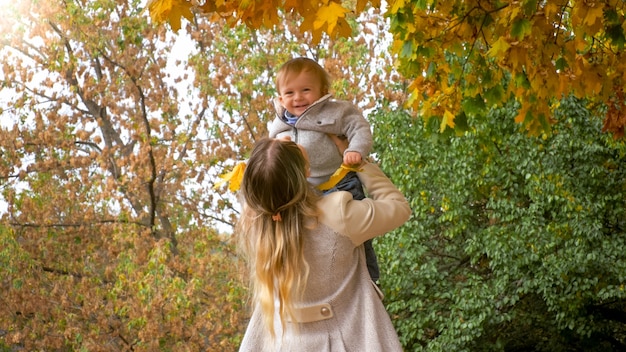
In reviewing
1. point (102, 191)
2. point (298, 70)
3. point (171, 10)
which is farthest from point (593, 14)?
point (102, 191)

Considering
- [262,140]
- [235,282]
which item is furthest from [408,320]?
[262,140]

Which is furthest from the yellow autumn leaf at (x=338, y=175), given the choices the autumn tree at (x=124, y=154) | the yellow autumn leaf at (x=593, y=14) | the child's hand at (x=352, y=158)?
the autumn tree at (x=124, y=154)

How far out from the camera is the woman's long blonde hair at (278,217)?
3613mm

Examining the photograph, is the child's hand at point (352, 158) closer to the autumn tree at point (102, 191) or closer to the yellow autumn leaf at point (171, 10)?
the yellow autumn leaf at point (171, 10)

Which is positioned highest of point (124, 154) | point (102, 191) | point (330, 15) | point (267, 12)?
point (124, 154)

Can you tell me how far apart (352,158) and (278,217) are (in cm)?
35

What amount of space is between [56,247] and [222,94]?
305 cm

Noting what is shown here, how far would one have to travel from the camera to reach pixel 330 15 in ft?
13.4

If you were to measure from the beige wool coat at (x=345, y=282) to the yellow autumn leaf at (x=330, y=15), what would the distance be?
63 cm

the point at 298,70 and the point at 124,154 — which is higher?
the point at 124,154

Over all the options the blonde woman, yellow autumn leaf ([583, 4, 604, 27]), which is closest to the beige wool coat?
the blonde woman

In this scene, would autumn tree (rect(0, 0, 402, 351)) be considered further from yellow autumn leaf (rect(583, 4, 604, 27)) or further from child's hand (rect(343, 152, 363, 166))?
child's hand (rect(343, 152, 363, 166))

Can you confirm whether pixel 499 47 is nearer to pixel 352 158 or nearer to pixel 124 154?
pixel 352 158

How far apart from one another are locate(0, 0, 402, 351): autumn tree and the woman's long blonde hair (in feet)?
29.9
